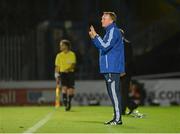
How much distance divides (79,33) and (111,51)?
1347cm

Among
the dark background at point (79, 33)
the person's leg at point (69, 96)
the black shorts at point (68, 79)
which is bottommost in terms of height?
the person's leg at point (69, 96)

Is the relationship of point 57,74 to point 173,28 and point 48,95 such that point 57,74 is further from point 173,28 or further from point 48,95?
point 173,28

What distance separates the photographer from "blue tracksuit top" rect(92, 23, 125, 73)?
1194cm

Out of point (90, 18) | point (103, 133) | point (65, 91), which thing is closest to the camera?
point (103, 133)

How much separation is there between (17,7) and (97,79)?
15.3ft

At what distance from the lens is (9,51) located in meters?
23.5

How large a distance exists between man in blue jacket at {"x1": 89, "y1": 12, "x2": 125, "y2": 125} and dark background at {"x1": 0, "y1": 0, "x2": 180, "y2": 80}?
1157 centimetres

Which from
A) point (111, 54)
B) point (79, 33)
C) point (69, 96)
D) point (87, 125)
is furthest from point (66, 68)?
point (79, 33)

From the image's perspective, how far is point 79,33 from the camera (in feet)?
83.4

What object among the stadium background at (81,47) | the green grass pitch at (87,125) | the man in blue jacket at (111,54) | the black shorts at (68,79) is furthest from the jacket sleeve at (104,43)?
the stadium background at (81,47)

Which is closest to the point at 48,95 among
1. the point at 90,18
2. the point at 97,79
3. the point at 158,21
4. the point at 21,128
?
the point at 97,79

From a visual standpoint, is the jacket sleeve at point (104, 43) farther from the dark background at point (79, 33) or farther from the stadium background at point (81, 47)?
the dark background at point (79, 33)

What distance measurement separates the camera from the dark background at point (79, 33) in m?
23.7

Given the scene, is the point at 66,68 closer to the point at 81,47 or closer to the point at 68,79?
the point at 68,79
